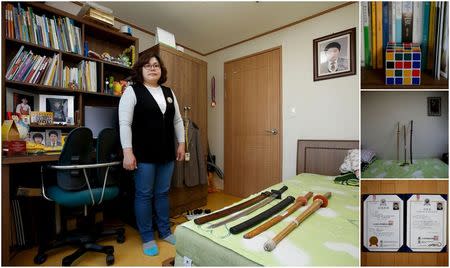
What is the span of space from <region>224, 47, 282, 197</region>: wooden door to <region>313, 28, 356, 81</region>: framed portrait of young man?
1.50ft

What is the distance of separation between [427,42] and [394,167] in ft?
Result: 0.95

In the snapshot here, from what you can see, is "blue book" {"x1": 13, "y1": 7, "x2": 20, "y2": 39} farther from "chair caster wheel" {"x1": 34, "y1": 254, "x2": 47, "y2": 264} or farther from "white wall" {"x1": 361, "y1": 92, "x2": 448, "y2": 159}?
"white wall" {"x1": 361, "y1": 92, "x2": 448, "y2": 159}

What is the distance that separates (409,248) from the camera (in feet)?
1.80

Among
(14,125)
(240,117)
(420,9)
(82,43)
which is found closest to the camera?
(420,9)

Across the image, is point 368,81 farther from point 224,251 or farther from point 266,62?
point 266,62

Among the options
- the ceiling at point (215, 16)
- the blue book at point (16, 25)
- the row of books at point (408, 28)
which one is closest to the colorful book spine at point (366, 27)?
the row of books at point (408, 28)

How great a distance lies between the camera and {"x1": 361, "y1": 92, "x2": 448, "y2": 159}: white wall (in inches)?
19.9

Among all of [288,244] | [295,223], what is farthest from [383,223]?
[295,223]

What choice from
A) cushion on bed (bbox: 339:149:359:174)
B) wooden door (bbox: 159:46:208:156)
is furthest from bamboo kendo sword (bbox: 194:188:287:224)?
wooden door (bbox: 159:46:208:156)

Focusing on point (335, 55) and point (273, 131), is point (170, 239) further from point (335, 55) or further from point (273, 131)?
point (335, 55)

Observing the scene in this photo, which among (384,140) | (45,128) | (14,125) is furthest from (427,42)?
(45,128)

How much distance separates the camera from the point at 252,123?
2975 millimetres

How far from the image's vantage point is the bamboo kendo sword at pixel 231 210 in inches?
42.0

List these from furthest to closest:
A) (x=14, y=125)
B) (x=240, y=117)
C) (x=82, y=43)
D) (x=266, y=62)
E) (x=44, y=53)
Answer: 1. (x=240, y=117)
2. (x=266, y=62)
3. (x=82, y=43)
4. (x=44, y=53)
5. (x=14, y=125)
